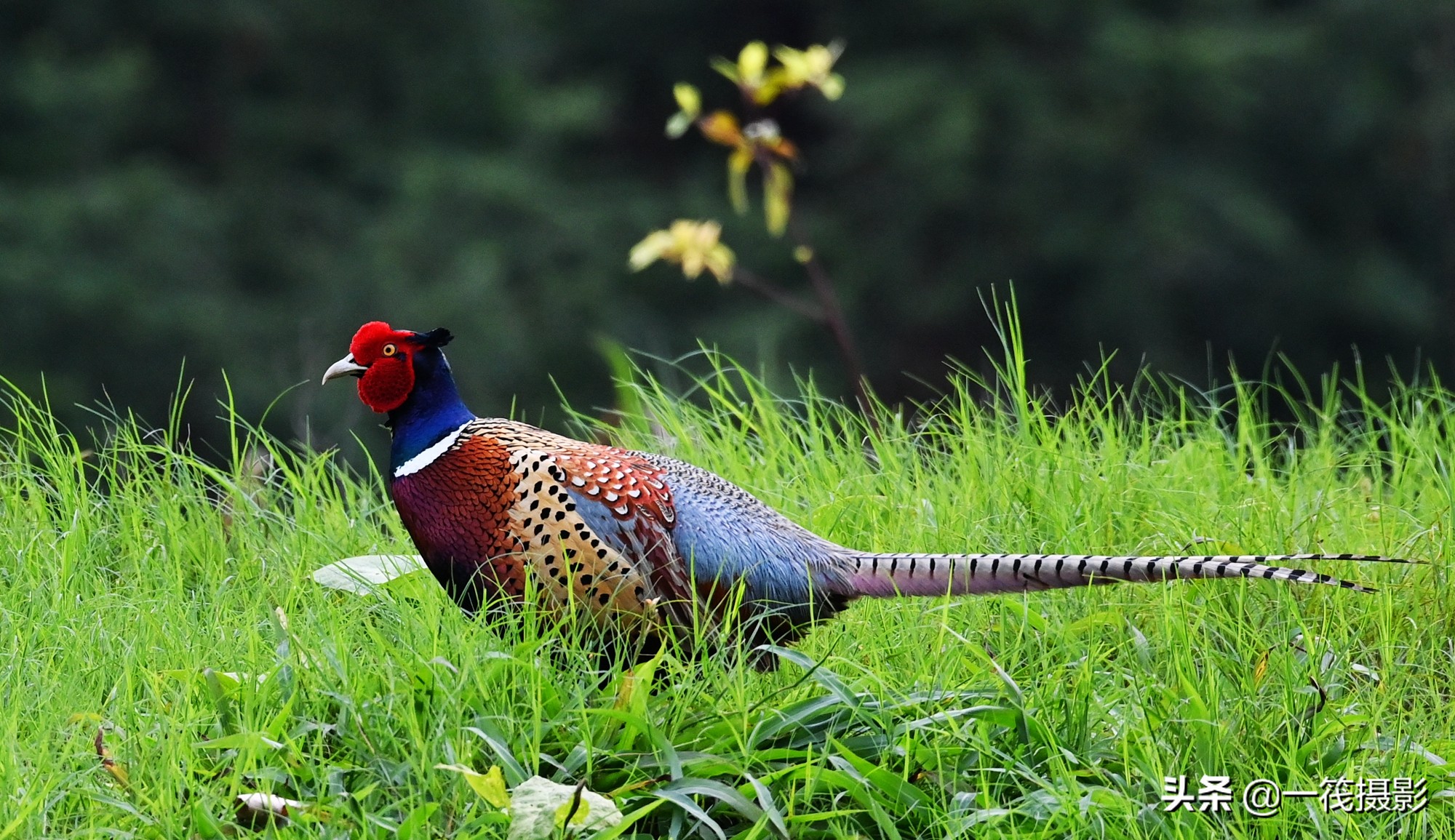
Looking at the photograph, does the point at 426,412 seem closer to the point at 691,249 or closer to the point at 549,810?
the point at 549,810

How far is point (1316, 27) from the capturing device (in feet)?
60.2

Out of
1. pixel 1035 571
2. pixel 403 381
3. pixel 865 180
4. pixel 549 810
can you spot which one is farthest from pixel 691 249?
pixel 865 180

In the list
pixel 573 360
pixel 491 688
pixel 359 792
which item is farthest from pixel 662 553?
pixel 573 360

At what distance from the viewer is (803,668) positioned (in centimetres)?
307

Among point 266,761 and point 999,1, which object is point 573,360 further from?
point 266,761

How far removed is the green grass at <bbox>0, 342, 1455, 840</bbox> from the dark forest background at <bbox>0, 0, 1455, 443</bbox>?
11.7 m

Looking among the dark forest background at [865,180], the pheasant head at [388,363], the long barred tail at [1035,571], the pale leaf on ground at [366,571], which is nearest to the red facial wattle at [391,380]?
the pheasant head at [388,363]

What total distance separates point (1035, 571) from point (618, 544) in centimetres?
76

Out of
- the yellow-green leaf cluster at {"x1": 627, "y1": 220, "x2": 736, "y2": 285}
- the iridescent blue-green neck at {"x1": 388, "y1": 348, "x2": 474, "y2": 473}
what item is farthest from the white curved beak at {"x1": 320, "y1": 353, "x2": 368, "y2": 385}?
the yellow-green leaf cluster at {"x1": 627, "y1": 220, "x2": 736, "y2": 285}

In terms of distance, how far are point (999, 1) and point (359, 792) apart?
16954mm

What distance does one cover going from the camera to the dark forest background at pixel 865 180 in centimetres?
1623

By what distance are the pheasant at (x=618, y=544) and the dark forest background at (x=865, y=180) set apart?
12155 mm

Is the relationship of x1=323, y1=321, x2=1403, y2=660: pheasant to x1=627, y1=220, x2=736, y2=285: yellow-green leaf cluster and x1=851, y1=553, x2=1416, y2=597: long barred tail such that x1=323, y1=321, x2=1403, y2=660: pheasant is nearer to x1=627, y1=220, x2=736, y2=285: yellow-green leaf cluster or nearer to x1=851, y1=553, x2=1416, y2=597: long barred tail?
x1=851, y1=553, x2=1416, y2=597: long barred tail

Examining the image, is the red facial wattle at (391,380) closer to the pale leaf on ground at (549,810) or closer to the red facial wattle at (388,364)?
the red facial wattle at (388,364)
